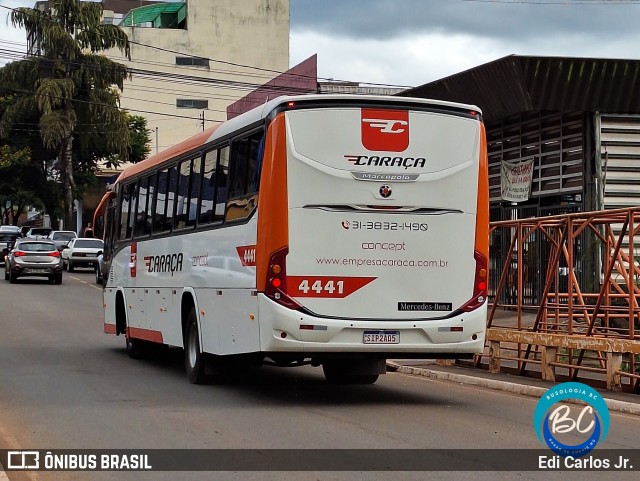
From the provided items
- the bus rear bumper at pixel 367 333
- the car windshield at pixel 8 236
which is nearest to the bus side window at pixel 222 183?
the bus rear bumper at pixel 367 333

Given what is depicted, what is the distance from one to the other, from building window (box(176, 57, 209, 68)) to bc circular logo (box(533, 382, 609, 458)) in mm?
76069

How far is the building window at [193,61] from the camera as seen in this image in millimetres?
85750

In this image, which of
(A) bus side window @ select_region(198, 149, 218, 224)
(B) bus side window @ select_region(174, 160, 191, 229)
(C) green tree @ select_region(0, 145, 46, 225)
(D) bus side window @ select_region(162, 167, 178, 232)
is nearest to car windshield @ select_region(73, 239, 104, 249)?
(C) green tree @ select_region(0, 145, 46, 225)

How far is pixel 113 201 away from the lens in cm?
1992

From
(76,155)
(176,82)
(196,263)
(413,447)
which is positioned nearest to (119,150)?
(76,155)

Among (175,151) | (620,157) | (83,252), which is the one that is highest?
(620,157)

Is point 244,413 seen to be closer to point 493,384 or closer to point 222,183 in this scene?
point 222,183

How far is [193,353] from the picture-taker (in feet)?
48.4

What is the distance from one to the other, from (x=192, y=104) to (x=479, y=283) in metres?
78.2

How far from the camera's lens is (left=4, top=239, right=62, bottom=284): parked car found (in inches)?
1558

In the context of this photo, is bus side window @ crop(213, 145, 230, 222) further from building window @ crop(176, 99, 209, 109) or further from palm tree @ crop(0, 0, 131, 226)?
building window @ crop(176, 99, 209, 109)

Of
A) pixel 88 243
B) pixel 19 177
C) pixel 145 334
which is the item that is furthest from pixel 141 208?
pixel 19 177

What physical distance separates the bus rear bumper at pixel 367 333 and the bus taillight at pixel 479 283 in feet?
0.31
